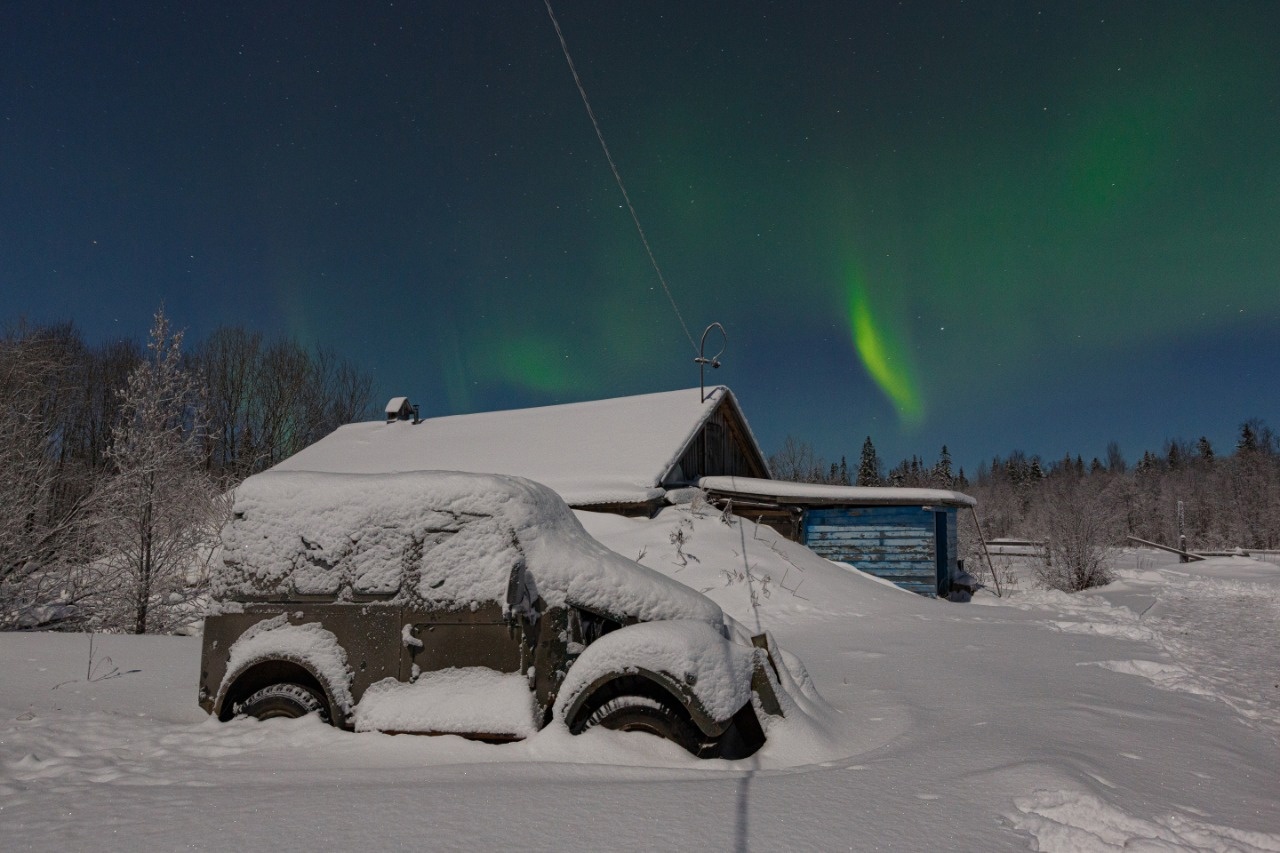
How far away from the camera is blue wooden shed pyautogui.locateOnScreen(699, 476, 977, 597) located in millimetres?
17875

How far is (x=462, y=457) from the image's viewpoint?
21.5 meters

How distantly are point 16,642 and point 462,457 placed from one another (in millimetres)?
14534

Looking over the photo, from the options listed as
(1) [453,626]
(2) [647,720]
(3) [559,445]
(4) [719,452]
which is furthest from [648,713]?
(4) [719,452]

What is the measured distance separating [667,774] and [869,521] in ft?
52.1

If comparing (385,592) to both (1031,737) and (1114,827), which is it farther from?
(1031,737)

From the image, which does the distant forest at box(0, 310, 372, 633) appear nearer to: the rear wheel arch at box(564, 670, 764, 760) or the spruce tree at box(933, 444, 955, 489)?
the rear wheel arch at box(564, 670, 764, 760)

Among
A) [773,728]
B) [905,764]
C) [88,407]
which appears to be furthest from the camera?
[88,407]

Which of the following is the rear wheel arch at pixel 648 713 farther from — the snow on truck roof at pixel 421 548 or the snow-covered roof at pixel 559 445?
the snow-covered roof at pixel 559 445

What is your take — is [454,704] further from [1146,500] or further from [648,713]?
[1146,500]

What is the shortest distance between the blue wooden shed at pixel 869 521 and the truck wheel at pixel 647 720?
14.5 metres

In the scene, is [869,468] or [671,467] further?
[869,468]

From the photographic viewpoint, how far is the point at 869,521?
18406mm

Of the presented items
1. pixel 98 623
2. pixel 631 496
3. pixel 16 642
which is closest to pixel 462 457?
pixel 631 496

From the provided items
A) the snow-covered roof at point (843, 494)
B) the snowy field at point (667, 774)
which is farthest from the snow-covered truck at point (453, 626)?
the snow-covered roof at point (843, 494)
